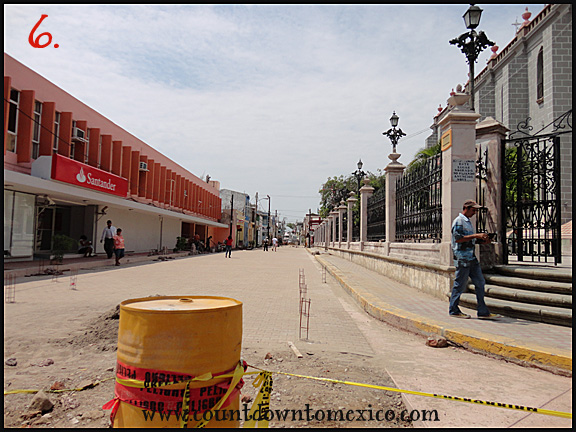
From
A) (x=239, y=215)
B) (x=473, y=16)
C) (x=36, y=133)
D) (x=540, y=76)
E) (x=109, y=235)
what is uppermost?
(x=540, y=76)

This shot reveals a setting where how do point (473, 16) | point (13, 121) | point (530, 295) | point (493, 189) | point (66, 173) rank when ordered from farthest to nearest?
point (66, 173), point (13, 121), point (473, 16), point (493, 189), point (530, 295)

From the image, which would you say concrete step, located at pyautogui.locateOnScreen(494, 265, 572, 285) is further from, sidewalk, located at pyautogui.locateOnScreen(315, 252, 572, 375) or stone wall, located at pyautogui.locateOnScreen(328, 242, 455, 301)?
sidewalk, located at pyautogui.locateOnScreen(315, 252, 572, 375)

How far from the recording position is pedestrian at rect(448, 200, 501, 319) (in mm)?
5680

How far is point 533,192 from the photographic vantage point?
7.41 metres

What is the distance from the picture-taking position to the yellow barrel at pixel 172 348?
2.14m

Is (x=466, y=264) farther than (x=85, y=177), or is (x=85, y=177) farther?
(x=85, y=177)

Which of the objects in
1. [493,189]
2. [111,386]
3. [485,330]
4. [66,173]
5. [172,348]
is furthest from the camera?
[66,173]

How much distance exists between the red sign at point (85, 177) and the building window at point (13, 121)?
1.53m

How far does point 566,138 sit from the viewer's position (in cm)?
2052

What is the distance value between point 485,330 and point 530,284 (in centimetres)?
180

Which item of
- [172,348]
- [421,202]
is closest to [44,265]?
[421,202]

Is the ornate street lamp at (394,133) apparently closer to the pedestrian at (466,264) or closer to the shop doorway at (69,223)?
the pedestrian at (466,264)

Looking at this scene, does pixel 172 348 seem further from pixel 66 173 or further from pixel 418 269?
pixel 66 173

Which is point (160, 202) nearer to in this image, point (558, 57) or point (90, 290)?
point (90, 290)
